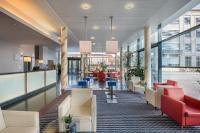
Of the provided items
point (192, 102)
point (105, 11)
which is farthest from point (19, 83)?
point (192, 102)

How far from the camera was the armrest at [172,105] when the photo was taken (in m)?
4.29

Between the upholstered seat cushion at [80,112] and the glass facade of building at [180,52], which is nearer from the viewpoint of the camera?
the upholstered seat cushion at [80,112]

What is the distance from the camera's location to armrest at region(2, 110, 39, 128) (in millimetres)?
3086

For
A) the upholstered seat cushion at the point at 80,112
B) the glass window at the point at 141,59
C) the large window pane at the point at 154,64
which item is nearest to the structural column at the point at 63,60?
the large window pane at the point at 154,64

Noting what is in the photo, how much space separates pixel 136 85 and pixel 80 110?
18.5 feet

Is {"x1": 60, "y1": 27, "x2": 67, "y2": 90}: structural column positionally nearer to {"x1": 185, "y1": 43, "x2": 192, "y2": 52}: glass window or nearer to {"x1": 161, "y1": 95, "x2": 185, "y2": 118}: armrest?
{"x1": 185, "y1": 43, "x2": 192, "y2": 52}: glass window

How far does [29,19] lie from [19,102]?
424 cm

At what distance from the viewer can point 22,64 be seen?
14930 millimetres

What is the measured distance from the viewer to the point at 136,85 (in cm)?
956

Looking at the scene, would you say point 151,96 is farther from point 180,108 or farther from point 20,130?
point 20,130

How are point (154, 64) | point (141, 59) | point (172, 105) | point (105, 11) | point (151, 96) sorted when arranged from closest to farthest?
1. point (172, 105)
2. point (151, 96)
3. point (105, 11)
4. point (154, 64)
5. point (141, 59)

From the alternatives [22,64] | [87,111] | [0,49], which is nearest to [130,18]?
[87,111]

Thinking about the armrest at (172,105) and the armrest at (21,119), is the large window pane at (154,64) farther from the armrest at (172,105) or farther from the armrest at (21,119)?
the armrest at (21,119)

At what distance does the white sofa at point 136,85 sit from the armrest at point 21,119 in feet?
21.8
